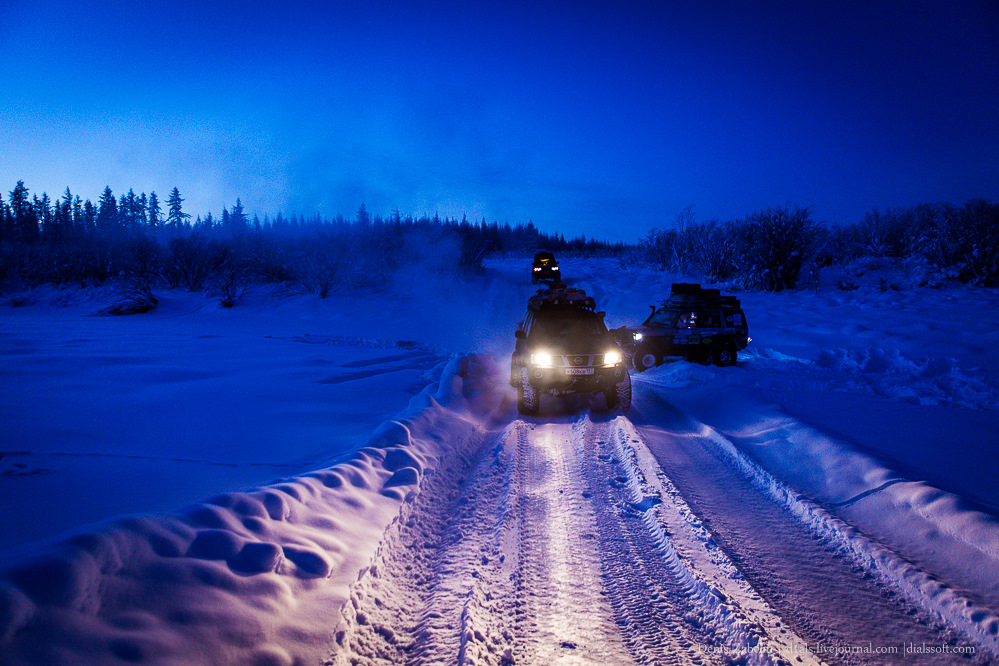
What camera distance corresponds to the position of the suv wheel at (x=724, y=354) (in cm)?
1183

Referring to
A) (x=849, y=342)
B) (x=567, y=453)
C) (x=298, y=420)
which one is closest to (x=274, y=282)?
(x=298, y=420)

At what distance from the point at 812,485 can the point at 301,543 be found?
16.4 ft

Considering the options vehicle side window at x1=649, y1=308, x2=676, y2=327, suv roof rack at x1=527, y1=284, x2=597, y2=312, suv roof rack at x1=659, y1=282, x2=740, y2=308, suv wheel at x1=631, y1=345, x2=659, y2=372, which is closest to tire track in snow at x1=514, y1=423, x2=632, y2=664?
suv roof rack at x1=527, y1=284, x2=597, y2=312

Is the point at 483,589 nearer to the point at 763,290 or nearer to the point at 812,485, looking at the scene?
the point at 812,485

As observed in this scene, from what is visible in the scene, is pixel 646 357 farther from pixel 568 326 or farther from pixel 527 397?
pixel 527 397

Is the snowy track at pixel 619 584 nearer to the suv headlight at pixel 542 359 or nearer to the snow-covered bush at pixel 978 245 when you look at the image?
the suv headlight at pixel 542 359

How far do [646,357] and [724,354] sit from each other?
2.17 m

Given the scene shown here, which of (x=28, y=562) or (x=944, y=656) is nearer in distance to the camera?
(x=28, y=562)

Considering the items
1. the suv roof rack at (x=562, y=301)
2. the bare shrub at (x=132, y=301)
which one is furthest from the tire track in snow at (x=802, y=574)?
the bare shrub at (x=132, y=301)

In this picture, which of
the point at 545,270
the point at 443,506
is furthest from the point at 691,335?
the point at 545,270

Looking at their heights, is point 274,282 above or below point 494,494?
above

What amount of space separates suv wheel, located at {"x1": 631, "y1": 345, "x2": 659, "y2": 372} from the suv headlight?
556 centimetres

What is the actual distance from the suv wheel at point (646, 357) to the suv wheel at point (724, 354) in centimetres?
165

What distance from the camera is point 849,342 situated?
11.9 meters
